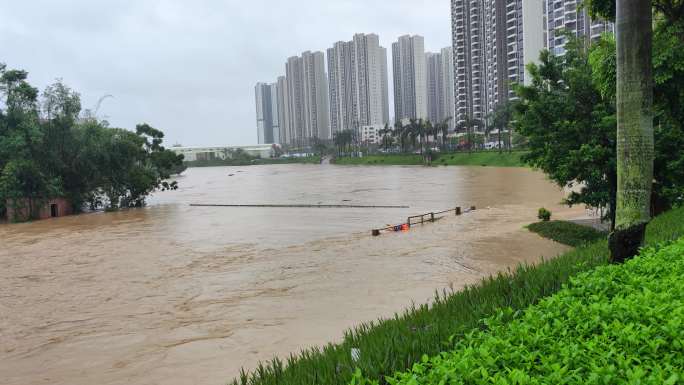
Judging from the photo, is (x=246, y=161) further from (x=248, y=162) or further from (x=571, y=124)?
(x=571, y=124)

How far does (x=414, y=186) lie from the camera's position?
5250 cm

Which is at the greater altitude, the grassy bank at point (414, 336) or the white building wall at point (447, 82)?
the white building wall at point (447, 82)

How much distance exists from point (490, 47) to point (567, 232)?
331 ft

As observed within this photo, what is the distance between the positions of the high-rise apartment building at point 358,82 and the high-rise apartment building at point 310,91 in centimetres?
709

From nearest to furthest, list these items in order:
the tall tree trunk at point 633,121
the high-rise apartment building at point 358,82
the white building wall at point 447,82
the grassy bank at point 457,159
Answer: the tall tree trunk at point 633,121
the grassy bank at point 457,159
the high-rise apartment building at point 358,82
the white building wall at point 447,82

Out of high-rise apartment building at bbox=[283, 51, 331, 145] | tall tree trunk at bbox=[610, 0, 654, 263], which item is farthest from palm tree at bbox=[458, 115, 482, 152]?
tall tree trunk at bbox=[610, 0, 654, 263]

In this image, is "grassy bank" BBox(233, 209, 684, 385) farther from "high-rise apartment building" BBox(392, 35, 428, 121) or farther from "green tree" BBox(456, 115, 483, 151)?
"high-rise apartment building" BBox(392, 35, 428, 121)

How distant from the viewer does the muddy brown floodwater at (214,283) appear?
10492 millimetres

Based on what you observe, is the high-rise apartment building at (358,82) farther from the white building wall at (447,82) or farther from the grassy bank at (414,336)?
the grassy bank at (414,336)

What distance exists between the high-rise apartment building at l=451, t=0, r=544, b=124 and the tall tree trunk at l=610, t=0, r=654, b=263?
9601cm

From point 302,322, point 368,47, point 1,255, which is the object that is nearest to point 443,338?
point 302,322

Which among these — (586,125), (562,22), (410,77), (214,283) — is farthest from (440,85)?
(214,283)

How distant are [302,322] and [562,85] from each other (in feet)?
38.4

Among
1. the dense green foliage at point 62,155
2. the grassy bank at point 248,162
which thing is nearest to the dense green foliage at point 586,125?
the dense green foliage at point 62,155
